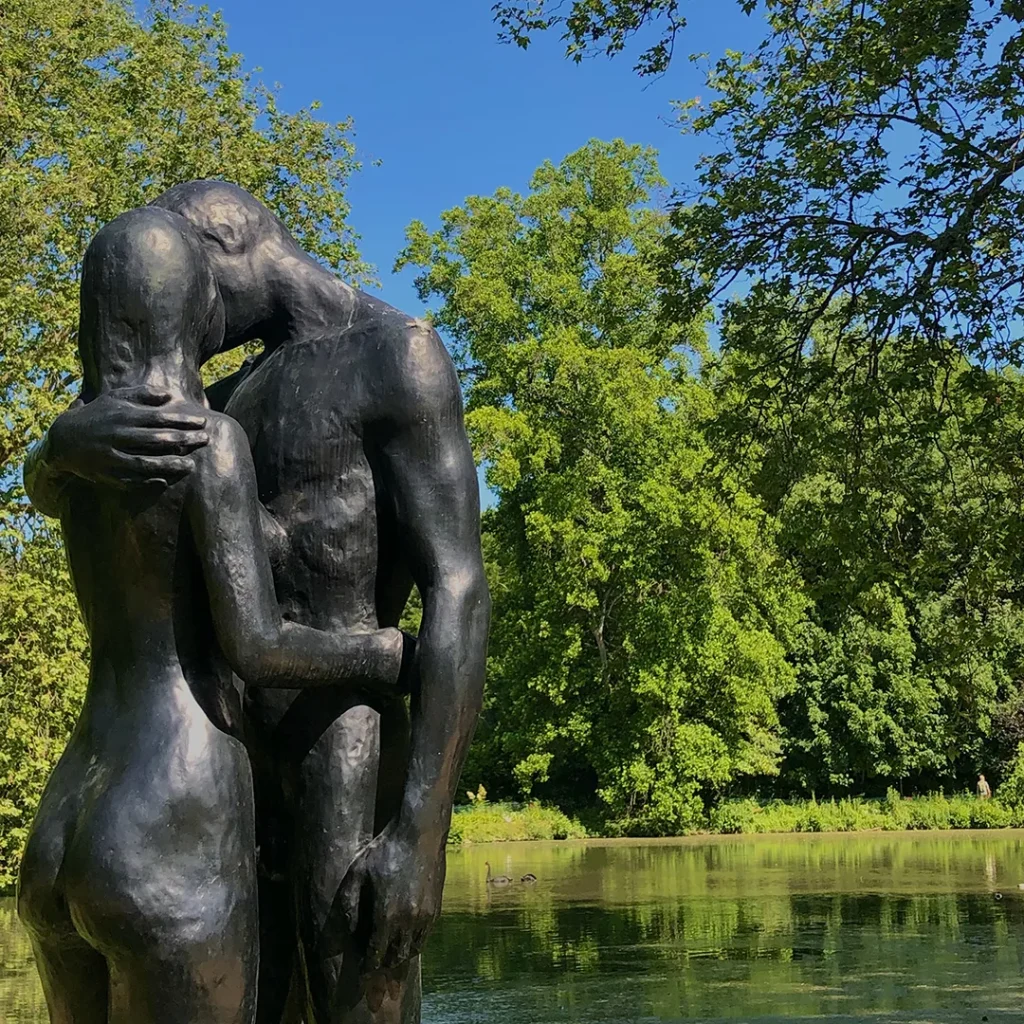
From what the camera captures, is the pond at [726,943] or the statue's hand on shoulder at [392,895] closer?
the statue's hand on shoulder at [392,895]

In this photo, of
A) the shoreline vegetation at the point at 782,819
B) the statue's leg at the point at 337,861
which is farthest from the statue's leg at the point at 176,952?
the shoreline vegetation at the point at 782,819

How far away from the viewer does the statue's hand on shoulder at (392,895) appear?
2.56 metres

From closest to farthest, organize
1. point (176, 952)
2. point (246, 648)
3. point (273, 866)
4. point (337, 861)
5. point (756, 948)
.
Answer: point (176, 952)
point (246, 648)
point (337, 861)
point (273, 866)
point (756, 948)

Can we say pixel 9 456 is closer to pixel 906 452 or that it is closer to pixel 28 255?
pixel 28 255

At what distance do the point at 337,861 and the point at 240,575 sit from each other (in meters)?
0.60

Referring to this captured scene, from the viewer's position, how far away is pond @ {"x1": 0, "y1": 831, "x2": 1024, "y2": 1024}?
11258 millimetres

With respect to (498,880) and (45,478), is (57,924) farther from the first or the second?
(498,880)

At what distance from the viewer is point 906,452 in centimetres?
1081

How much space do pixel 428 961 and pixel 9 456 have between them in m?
7.34

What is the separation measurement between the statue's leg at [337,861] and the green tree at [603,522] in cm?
2639

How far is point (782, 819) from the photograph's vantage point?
3416 cm

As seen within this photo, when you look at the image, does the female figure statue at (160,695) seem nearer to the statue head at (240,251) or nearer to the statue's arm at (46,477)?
the statue's arm at (46,477)

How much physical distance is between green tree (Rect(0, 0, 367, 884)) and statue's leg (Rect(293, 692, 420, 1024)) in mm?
11809

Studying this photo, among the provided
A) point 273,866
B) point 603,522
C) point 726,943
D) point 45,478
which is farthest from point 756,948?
point 603,522
